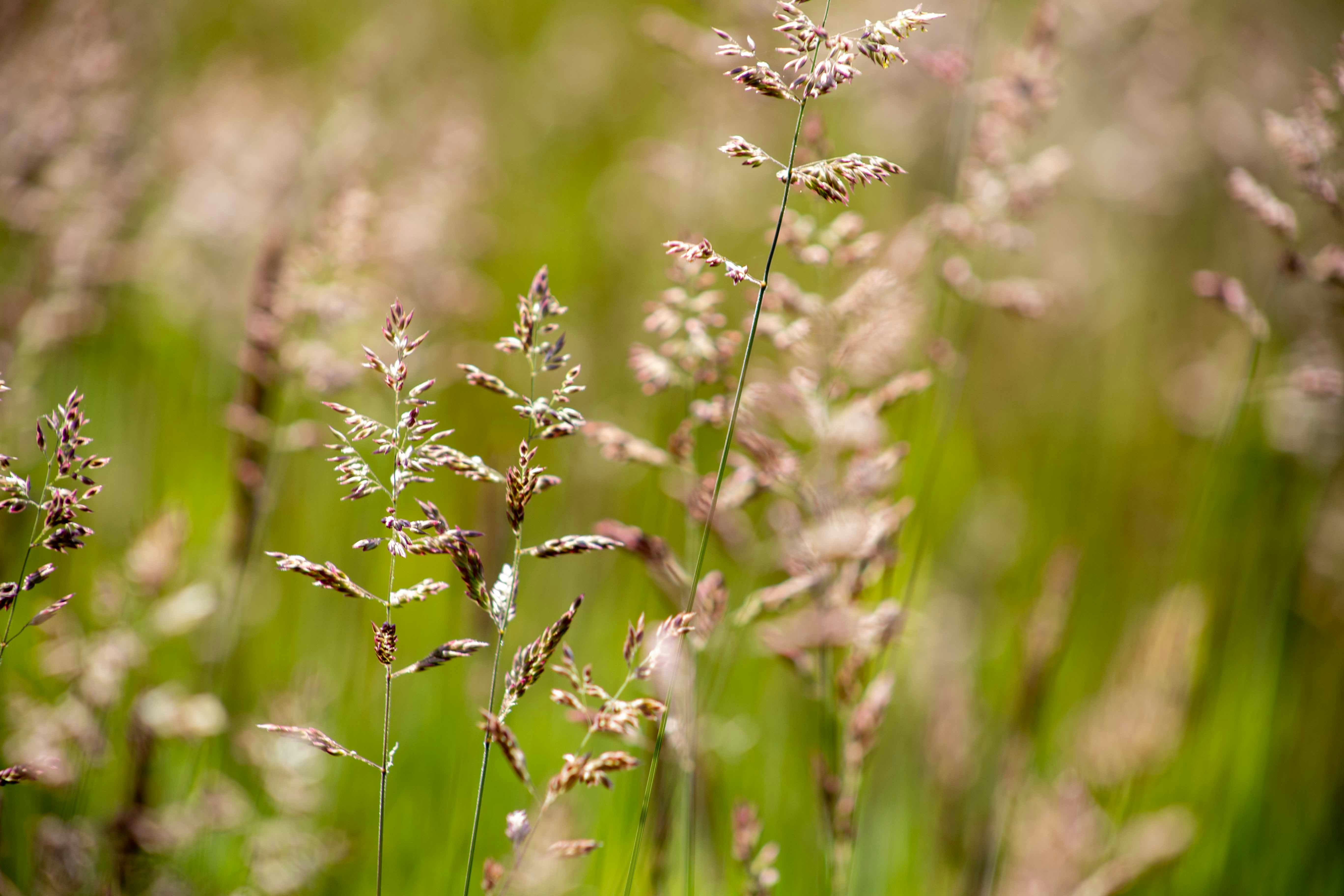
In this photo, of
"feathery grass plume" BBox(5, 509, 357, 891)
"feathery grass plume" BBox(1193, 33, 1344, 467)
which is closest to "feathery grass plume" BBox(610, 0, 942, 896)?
"feathery grass plume" BBox(5, 509, 357, 891)

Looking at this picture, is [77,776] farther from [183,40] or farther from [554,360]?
[183,40]

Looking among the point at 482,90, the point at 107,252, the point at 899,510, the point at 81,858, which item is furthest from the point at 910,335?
the point at 482,90

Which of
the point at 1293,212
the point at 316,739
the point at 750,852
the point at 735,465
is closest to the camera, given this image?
the point at 316,739

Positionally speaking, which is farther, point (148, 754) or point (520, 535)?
point (148, 754)

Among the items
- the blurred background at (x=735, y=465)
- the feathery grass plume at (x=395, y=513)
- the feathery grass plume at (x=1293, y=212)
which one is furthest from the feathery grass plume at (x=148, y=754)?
the feathery grass plume at (x=1293, y=212)

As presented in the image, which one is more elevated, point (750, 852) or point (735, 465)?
point (735, 465)

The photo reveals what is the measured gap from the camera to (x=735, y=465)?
4.71 feet

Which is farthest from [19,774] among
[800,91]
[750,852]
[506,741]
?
[800,91]

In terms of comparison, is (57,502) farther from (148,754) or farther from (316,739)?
(148,754)

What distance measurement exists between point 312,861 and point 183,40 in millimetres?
5978

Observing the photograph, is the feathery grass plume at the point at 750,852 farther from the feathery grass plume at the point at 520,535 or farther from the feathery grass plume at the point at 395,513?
the feathery grass plume at the point at 395,513

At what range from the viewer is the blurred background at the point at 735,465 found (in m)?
1.59

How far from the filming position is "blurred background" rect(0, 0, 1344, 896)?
5.23 feet

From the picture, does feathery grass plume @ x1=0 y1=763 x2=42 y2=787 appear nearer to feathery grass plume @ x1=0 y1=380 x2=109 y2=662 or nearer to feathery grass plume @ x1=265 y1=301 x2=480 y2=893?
feathery grass plume @ x1=0 y1=380 x2=109 y2=662
